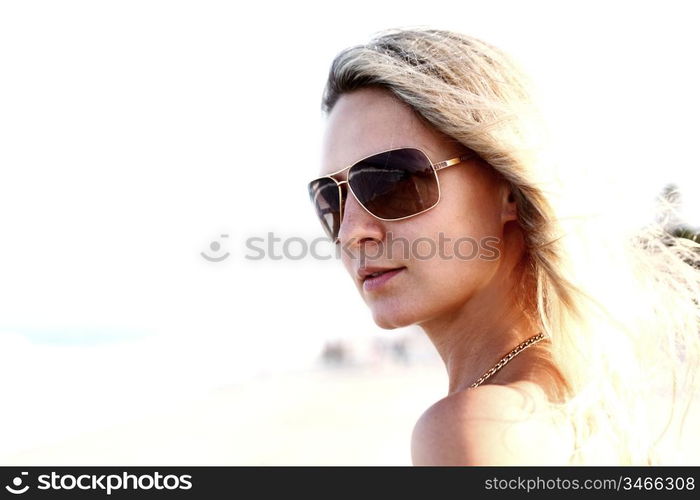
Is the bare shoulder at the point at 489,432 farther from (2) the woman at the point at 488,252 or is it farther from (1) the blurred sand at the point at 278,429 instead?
(1) the blurred sand at the point at 278,429

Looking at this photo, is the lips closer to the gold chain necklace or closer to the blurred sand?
the gold chain necklace

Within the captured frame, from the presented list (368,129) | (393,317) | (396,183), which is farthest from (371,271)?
(368,129)

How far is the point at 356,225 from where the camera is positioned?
2.49 metres

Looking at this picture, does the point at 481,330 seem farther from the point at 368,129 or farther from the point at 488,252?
the point at 368,129

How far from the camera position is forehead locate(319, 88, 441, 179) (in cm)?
235

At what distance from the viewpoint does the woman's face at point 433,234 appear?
7.52 feet

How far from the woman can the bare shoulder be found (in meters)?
0.28

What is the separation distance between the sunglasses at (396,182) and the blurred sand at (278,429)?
321 inches

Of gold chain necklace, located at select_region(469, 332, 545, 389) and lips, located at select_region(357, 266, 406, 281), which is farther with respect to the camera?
lips, located at select_region(357, 266, 406, 281)

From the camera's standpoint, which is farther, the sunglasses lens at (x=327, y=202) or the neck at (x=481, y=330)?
the sunglasses lens at (x=327, y=202)

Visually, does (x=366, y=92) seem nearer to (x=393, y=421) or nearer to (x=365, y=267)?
(x=365, y=267)

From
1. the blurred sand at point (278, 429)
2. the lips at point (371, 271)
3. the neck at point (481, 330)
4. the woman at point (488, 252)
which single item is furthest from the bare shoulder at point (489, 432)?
the blurred sand at point (278, 429)

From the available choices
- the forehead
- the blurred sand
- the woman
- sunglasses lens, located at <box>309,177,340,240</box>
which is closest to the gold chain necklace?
the woman
